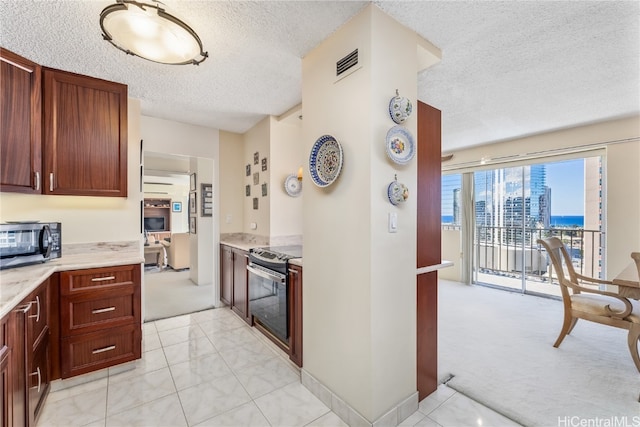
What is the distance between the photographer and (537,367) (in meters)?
2.29

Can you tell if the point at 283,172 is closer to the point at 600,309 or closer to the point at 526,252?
the point at 600,309

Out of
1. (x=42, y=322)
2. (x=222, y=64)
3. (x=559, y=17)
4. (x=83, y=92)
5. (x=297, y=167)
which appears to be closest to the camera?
(x=559, y=17)

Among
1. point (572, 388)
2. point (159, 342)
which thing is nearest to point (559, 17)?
Result: point (572, 388)

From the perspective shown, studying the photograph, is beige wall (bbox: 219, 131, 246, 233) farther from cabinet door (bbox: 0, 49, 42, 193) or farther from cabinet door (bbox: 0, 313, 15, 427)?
cabinet door (bbox: 0, 313, 15, 427)

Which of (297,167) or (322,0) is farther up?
(322,0)

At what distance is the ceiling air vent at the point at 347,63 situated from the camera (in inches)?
62.8

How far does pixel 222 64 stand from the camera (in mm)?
2158

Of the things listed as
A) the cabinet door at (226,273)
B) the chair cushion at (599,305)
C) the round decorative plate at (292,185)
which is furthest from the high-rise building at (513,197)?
the cabinet door at (226,273)

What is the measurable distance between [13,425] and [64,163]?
6.12 feet

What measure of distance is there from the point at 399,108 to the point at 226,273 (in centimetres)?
306

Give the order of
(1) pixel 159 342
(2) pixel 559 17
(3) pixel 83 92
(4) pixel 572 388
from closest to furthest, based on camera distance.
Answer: (2) pixel 559 17 < (4) pixel 572 388 < (3) pixel 83 92 < (1) pixel 159 342

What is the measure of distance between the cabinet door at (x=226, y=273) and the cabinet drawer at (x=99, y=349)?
1329 mm

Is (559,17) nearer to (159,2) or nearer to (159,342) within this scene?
(159,2)

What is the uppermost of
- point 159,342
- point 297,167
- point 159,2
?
point 159,2
